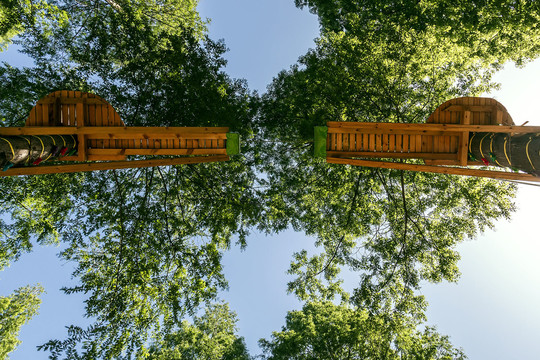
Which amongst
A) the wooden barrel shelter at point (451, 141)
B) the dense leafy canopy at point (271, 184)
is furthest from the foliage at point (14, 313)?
the wooden barrel shelter at point (451, 141)

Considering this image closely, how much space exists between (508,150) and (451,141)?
6.49 feet

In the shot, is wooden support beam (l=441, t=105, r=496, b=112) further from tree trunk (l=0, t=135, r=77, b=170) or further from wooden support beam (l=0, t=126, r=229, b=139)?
tree trunk (l=0, t=135, r=77, b=170)

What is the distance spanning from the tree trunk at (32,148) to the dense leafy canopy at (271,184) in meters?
3.70

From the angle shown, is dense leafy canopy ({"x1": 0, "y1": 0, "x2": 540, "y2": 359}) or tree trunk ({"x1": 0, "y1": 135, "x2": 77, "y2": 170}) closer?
tree trunk ({"x1": 0, "y1": 135, "x2": 77, "y2": 170})

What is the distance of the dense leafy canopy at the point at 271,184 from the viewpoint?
973 centimetres

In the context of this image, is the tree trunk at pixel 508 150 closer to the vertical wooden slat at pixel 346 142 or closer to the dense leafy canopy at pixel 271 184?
the vertical wooden slat at pixel 346 142

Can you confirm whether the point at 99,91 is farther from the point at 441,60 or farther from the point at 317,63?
the point at 441,60

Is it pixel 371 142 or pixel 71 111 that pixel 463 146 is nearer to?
pixel 371 142

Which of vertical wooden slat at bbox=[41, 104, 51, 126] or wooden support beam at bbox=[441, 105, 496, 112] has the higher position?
wooden support beam at bbox=[441, 105, 496, 112]

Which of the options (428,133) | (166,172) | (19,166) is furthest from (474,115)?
(166,172)

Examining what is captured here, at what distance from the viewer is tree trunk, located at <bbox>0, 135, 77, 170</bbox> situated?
479 centimetres

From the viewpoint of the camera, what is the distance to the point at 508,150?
5.29 m

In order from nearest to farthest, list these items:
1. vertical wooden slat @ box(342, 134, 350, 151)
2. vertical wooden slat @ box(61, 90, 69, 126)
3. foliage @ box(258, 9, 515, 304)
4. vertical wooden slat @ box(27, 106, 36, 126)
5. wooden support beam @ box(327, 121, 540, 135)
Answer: wooden support beam @ box(327, 121, 540, 135) → vertical wooden slat @ box(27, 106, 36, 126) → vertical wooden slat @ box(61, 90, 69, 126) → vertical wooden slat @ box(342, 134, 350, 151) → foliage @ box(258, 9, 515, 304)

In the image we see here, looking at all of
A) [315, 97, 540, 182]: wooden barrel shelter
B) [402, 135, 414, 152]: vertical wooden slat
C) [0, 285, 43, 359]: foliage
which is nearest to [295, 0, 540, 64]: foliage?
[315, 97, 540, 182]: wooden barrel shelter
